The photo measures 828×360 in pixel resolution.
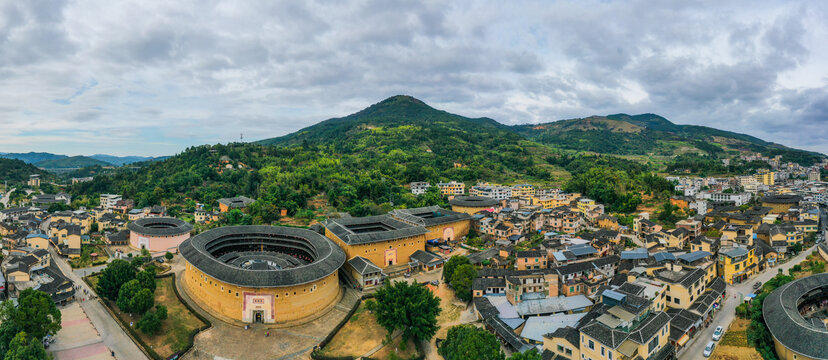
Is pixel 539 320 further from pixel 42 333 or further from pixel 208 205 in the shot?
pixel 208 205

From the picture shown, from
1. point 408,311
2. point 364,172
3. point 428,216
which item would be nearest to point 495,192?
point 428,216

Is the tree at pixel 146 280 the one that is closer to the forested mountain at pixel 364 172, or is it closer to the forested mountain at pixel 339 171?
the forested mountain at pixel 364 172

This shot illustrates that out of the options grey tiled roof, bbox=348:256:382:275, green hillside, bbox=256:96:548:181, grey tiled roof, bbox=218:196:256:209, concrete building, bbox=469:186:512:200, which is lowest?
grey tiled roof, bbox=348:256:382:275

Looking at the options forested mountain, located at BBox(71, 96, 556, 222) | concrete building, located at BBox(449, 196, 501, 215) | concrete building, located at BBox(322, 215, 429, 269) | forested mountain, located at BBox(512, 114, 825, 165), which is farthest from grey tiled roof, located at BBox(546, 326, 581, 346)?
forested mountain, located at BBox(512, 114, 825, 165)

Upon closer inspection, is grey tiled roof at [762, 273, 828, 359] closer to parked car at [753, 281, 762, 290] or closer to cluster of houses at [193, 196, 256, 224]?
parked car at [753, 281, 762, 290]

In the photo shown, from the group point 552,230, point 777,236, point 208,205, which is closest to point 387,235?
point 552,230

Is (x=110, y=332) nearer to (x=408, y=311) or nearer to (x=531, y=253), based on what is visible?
(x=408, y=311)
